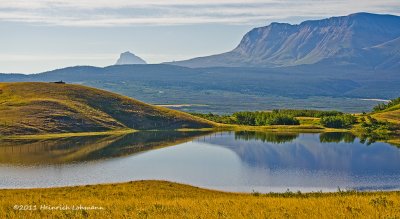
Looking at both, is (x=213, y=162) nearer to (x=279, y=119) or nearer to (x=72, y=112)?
(x=72, y=112)

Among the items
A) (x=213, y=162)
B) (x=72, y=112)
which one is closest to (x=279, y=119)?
(x=72, y=112)

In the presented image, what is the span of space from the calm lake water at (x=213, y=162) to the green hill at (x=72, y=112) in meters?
13.8

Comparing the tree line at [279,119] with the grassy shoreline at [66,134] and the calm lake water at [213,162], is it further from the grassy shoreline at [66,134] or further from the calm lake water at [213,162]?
the grassy shoreline at [66,134]

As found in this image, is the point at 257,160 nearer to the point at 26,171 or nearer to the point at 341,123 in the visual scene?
the point at 26,171

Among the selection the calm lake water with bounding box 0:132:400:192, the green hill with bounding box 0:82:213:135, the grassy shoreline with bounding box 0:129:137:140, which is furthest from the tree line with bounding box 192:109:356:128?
the grassy shoreline with bounding box 0:129:137:140

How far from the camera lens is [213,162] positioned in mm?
86500

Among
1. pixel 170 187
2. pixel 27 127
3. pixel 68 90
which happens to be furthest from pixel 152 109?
pixel 170 187

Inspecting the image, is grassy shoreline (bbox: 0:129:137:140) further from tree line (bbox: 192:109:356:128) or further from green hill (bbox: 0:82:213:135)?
tree line (bbox: 192:109:356:128)

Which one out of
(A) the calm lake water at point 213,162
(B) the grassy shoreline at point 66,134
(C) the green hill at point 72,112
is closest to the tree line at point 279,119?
(C) the green hill at point 72,112

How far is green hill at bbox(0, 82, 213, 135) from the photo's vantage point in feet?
432

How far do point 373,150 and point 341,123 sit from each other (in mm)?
50186

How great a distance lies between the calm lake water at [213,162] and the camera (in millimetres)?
64750

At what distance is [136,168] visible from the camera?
78000 mm

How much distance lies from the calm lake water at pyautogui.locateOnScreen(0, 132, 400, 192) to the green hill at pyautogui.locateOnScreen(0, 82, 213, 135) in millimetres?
13803
